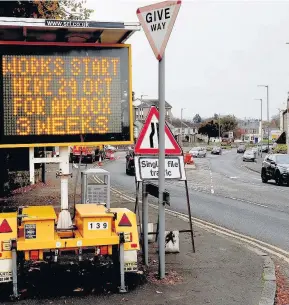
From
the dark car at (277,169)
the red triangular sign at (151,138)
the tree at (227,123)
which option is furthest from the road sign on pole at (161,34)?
the tree at (227,123)

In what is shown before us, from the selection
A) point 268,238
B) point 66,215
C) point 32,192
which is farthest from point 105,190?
point 32,192

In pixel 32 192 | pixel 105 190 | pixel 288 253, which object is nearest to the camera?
pixel 288 253

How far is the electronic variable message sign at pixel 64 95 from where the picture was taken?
6.99m

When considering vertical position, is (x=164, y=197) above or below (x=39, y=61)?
below

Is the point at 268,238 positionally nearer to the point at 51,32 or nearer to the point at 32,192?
the point at 51,32

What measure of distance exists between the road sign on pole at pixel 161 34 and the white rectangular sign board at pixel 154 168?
711 millimetres

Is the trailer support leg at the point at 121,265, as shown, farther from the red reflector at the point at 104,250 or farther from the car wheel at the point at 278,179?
the car wheel at the point at 278,179

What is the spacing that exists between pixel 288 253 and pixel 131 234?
3821 mm

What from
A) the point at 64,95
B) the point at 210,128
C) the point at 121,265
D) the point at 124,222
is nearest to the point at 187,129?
the point at 210,128

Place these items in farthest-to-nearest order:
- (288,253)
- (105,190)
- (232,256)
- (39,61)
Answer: (105,190) → (288,253) → (232,256) → (39,61)

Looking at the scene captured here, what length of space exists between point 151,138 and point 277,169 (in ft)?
67.9

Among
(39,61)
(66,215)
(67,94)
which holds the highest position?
(39,61)

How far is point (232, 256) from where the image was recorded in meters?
8.54

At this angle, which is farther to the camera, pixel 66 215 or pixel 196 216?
pixel 196 216
